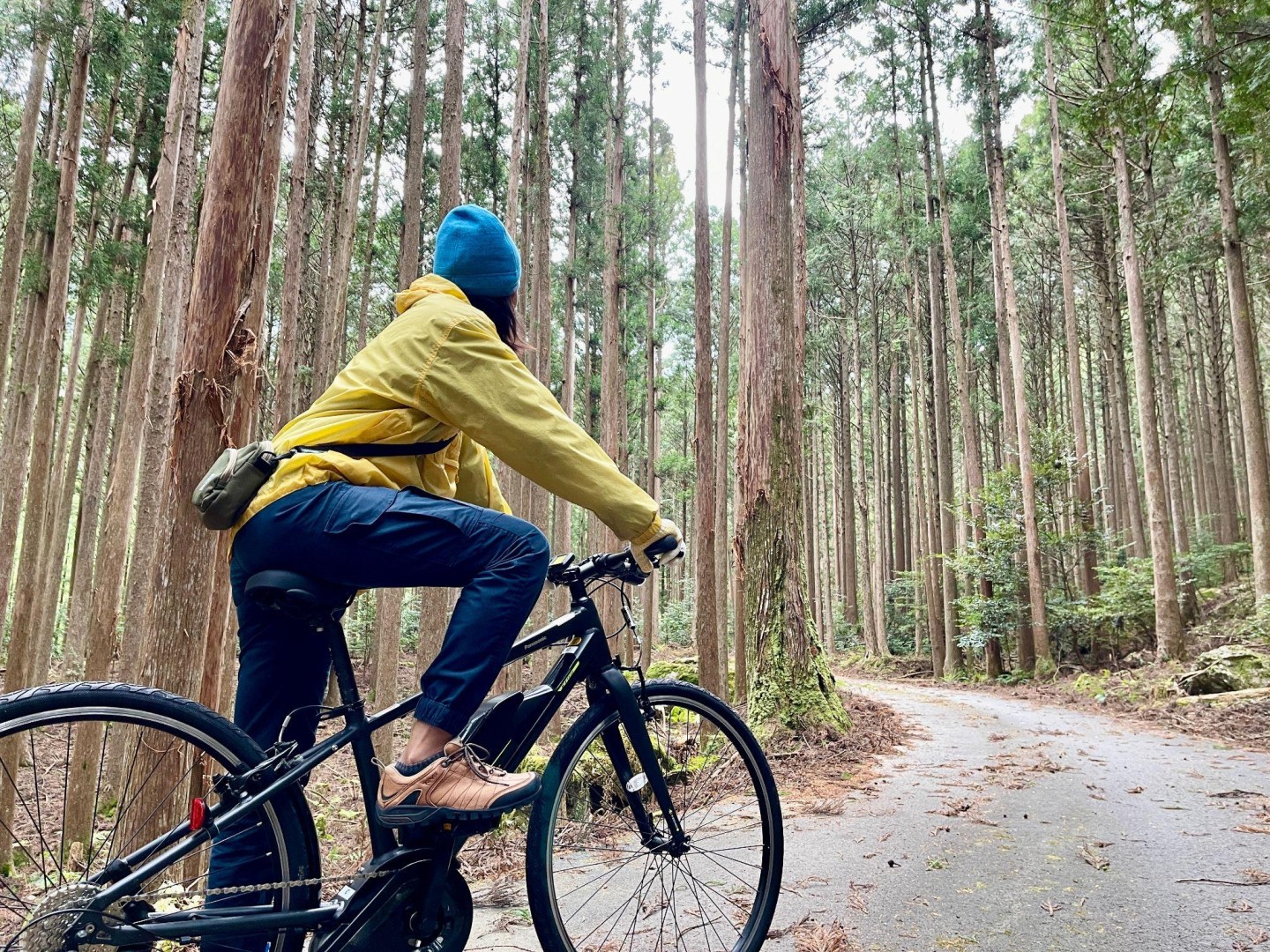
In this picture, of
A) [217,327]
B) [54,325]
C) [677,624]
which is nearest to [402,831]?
[217,327]

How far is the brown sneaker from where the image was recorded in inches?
66.7

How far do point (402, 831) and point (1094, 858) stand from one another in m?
3.18

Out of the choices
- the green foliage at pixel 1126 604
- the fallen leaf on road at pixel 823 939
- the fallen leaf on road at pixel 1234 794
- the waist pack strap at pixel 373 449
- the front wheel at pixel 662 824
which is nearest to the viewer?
the waist pack strap at pixel 373 449

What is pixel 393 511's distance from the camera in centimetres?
172

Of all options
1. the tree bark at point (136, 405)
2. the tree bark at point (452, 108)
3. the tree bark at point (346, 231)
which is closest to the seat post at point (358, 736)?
the tree bark at point (136, 405)

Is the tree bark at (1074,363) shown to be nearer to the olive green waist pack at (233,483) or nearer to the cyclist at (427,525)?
the cyclist at (427,525)

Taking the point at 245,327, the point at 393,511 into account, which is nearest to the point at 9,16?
the point at 245,327

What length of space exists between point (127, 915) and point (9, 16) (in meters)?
15.0

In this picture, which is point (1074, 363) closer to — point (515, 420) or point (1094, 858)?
point (1094, 858)

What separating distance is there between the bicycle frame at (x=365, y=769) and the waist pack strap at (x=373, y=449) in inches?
17.6

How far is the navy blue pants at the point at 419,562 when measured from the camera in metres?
1.71

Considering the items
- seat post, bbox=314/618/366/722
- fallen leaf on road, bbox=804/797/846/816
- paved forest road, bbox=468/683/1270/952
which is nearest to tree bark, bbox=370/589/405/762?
fallen leaf on road, bbox=804/797/846/816

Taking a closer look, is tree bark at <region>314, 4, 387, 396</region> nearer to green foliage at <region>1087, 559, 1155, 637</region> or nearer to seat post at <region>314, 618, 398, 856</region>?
seat post at <region>314, 618, 398, 856</region>

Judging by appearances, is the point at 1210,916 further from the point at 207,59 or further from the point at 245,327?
the point at 207,59
